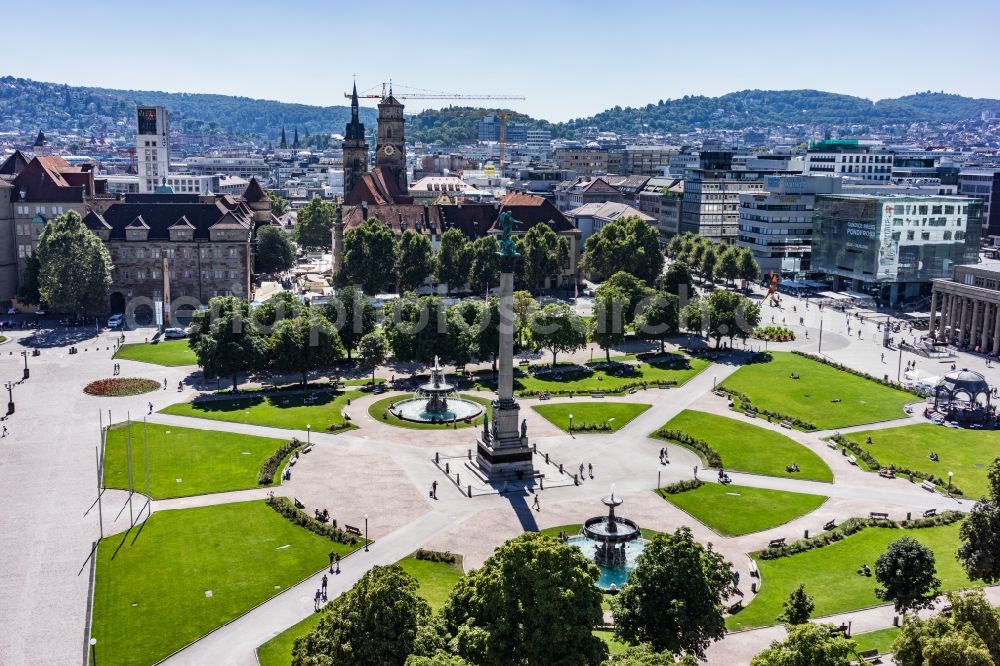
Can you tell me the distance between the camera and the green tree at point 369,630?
133 ft

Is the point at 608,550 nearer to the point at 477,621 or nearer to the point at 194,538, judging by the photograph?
the point at 477,621

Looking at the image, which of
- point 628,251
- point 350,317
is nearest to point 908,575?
point 350,317

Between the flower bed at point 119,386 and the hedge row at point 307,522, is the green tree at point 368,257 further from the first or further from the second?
the hedge row at point 307,522

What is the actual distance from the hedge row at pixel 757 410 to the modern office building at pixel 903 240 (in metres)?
65.7

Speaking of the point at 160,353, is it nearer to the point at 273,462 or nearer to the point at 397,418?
the point at 397,418

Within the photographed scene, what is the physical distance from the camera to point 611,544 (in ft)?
205

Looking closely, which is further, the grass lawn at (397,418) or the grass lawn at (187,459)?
the grass lawn at (397,418)

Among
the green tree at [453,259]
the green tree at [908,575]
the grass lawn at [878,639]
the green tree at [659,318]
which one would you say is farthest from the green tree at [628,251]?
the grass lawn at [878,639]

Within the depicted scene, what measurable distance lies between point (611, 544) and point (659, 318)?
226 feet

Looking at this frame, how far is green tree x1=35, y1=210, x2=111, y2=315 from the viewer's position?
134m

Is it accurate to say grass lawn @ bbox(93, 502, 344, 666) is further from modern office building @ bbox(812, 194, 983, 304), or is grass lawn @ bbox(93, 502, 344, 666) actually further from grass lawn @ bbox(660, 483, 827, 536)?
modern office building @ bbox(812, 194, 983, 304)

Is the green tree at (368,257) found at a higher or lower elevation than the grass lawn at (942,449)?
higher

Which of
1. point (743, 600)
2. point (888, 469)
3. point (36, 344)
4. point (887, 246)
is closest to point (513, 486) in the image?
point (743, 600)

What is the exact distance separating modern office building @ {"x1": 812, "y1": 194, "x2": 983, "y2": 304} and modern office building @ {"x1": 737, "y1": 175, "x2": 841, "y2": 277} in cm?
1997
